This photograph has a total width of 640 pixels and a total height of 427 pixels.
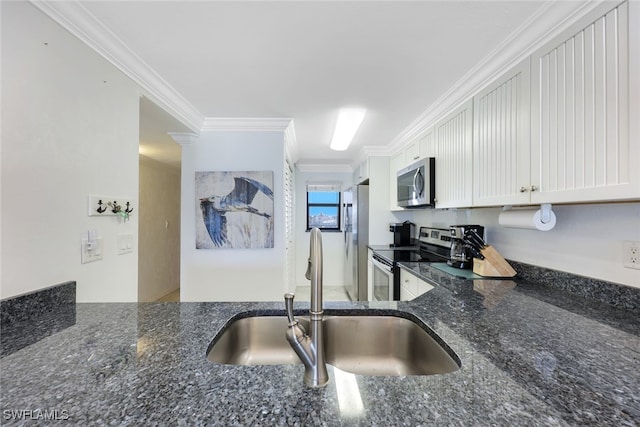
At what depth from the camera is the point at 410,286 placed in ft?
7.11

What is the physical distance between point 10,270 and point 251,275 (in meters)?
1.86

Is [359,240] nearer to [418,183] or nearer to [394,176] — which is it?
[394,176]

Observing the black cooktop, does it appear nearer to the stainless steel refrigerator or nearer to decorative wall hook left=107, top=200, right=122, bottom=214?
the stainless steel refrigerator

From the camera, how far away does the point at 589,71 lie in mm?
1062

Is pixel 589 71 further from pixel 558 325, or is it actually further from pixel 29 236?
pixel 29 236

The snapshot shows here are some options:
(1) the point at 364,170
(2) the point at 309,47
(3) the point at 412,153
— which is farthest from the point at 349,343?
(1) the point at 364,170

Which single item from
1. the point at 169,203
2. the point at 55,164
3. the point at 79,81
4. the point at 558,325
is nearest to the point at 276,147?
the point at 79,81

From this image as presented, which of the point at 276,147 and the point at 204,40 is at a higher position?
the point at 204,40

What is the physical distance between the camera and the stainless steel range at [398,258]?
2.46 meters

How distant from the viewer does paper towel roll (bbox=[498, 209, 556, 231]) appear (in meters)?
1.37

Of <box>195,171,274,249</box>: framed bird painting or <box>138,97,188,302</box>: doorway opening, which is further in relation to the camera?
<box>138,97,188,302</box>: doorway opening

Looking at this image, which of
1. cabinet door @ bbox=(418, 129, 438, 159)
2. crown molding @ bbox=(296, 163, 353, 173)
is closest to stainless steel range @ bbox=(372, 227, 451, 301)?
cabinet door @ bbox=(418, 129, 438, 159)

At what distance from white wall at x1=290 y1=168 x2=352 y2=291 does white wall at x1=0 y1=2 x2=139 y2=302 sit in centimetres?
362

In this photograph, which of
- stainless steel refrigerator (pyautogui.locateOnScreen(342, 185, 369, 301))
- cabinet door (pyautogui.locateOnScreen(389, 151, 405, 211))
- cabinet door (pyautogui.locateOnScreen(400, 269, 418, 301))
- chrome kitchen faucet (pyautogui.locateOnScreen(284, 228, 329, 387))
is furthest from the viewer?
stainless steel refrigerator (pyautogui.locateOnScreen(342, 185, 369, 301))
